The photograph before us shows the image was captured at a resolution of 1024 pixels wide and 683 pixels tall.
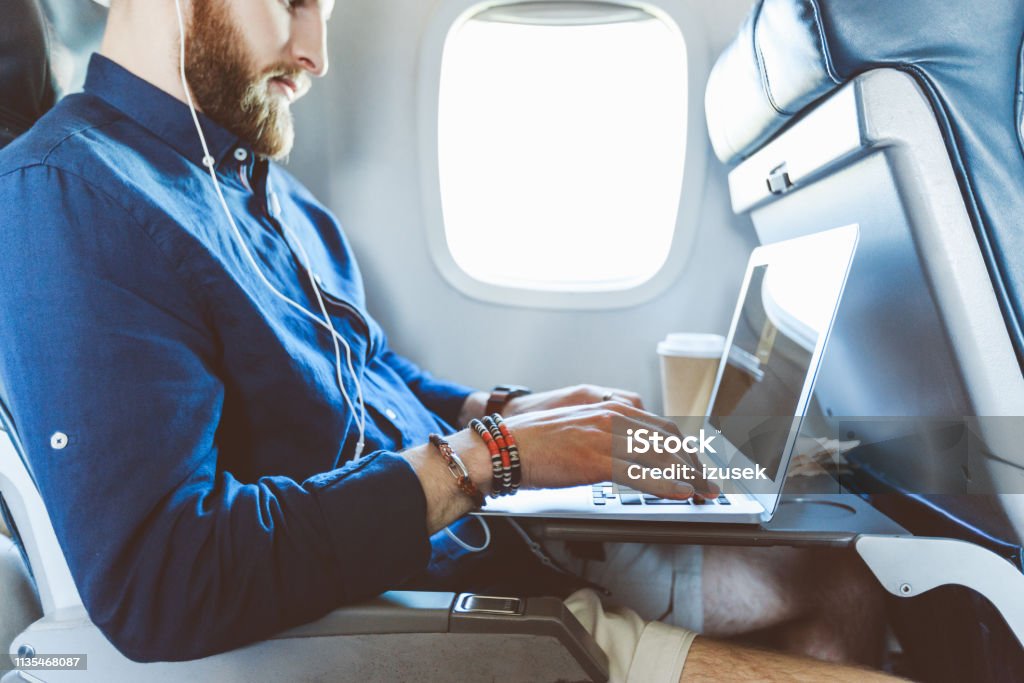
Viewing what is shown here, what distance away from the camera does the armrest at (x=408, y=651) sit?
817 millimetres

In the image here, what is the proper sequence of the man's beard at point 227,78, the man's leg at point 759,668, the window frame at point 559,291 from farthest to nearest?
the window frame at point 559,291 → the man's beard at point 227,78 → the man's leg at point 759,668

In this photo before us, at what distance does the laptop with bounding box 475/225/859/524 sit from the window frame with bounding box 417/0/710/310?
1.16 ft

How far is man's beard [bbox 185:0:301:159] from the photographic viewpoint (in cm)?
113

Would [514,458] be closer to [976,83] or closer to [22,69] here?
[976,83]

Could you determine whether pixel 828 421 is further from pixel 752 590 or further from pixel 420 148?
pixel 420 148

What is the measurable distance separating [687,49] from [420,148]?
2.29 feet

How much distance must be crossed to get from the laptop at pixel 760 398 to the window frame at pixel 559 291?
352 millimetres

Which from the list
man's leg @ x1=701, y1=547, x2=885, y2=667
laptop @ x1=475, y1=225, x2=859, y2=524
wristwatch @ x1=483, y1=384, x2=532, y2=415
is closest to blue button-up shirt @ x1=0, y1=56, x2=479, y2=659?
laptop @ x1=475, y1=225, x2=859, y2=524

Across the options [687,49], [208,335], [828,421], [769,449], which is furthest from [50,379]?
[687,49]

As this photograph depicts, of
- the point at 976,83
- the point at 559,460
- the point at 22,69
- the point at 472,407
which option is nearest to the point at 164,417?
the point at 559,460

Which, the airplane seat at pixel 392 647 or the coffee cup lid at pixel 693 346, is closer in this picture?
the airplane seat at pixel 392 647

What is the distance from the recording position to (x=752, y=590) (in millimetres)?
1260

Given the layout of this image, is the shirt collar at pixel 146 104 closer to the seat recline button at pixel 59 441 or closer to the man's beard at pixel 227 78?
the man's beard at pixel 227 78

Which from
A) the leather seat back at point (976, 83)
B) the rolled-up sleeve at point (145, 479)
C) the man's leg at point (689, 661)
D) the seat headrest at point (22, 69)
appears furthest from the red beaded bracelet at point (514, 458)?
the seat headrest at point (22, 69)
